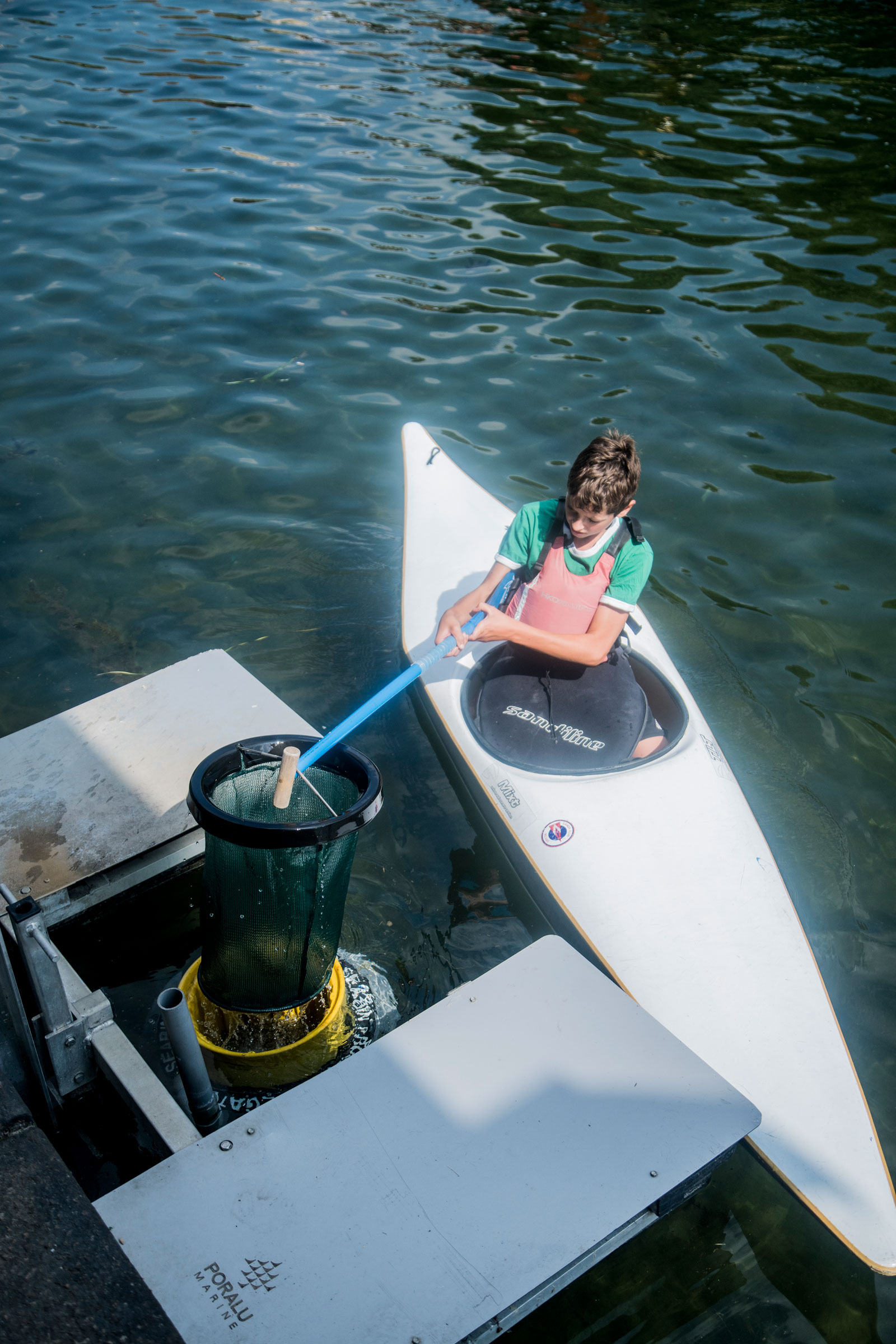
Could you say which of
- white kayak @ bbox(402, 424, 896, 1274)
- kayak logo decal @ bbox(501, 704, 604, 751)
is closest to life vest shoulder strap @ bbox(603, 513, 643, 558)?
white kayak @ bbox(402, 424, 896, 1274)

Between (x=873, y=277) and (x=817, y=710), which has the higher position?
(x=873, y=277)

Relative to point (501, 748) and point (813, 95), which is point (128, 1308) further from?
point (813, 95)

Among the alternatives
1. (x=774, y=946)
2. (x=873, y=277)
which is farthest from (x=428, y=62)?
(x=774, y=946)

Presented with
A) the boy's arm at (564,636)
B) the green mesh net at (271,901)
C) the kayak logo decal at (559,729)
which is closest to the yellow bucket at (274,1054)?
the green mesh net at (271,901)

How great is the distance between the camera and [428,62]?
37.3ft

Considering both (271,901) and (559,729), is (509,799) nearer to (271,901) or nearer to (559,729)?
(559,729)

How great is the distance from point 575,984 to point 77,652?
317cm

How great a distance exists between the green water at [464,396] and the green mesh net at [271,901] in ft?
2.80

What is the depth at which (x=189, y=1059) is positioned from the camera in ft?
7.27

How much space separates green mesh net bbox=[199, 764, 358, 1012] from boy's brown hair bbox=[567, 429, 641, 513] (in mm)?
1305

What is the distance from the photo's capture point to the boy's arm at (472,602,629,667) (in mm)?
3525

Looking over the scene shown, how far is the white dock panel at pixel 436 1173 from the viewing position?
176 centimetres

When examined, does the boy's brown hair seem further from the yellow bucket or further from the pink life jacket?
the yellow bucket

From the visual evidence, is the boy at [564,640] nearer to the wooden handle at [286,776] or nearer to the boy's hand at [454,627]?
the boy's hand at [454,627]
